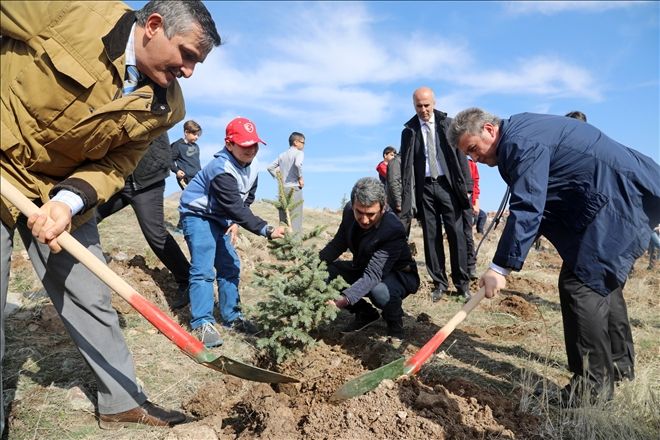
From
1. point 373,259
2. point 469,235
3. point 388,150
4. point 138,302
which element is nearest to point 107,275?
point 138,302

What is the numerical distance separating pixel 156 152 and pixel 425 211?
321 cm

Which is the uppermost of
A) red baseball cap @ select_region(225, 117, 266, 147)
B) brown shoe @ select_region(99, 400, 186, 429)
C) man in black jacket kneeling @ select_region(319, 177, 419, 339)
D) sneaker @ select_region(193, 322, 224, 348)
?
red baseball cap @ select_region(225, 117, 266, 147)

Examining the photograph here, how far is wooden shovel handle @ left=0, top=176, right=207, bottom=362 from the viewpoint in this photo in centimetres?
235

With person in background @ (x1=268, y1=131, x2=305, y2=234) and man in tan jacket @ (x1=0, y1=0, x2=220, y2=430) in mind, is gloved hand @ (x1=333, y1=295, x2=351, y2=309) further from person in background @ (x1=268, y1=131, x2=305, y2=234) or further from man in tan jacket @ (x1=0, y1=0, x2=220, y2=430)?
person in background @ (x1=268, y1=131, x2=305, y2=234)

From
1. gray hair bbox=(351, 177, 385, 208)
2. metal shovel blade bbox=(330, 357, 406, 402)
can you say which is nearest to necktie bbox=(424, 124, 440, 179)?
gray hair bbox=(351, 177, 385, 208)

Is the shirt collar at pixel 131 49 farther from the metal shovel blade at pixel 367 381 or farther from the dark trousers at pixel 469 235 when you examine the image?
the dark trousers at pixel 469 235

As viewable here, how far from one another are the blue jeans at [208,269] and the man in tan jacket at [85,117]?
5.01ft

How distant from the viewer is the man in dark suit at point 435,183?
19.5 ft

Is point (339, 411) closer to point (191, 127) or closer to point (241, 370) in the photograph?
point (241, 370)

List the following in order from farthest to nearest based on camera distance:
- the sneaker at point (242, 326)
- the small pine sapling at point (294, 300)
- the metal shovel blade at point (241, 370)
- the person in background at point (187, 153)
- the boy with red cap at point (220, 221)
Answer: the person in background at point (187, 153), the sneaker at point (242, 326), the boy with red cap at point (220, 221), the small pine sapling at point (294, 300), the metal shovel blade at point (241, 370)

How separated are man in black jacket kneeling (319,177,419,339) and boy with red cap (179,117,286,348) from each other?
2.70ft

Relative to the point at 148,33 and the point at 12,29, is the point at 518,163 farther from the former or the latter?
the point at 12,29

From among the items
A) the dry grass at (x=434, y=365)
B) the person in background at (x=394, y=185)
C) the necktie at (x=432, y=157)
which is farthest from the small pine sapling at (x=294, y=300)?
the person in background at (x=394, y=185)

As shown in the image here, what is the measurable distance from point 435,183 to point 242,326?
2868 millimetres
